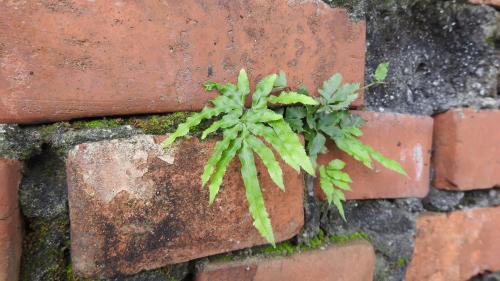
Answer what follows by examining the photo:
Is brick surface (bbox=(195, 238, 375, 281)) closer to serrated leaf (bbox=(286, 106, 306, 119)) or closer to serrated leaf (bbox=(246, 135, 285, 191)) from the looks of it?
serrated leaf (bbox=(246, 135, 285, 191))

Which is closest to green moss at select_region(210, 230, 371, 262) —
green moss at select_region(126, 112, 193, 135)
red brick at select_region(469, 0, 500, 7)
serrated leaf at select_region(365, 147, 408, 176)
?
serrated leaf at select_region(365, 147, 408, 176)

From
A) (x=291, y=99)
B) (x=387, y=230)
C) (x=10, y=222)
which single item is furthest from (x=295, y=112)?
(x=10, y=222)

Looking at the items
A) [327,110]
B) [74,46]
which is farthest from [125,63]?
[327,110]

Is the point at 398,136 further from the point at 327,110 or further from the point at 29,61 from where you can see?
the point at 29,61

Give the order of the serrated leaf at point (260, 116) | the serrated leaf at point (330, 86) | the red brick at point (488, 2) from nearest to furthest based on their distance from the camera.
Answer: the serrated leaf at point (260, 116) < the serrated leaf at point (330, 86) < the red brick at point (488, 2)

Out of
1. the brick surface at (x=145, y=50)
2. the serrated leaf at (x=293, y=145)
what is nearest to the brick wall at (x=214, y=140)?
the brick surface at (x=145, y=50)

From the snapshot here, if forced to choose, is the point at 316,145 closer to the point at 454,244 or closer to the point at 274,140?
the point at 274,140

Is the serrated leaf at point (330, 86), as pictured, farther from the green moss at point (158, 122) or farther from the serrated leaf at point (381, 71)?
the green moss at point (158, 122)
